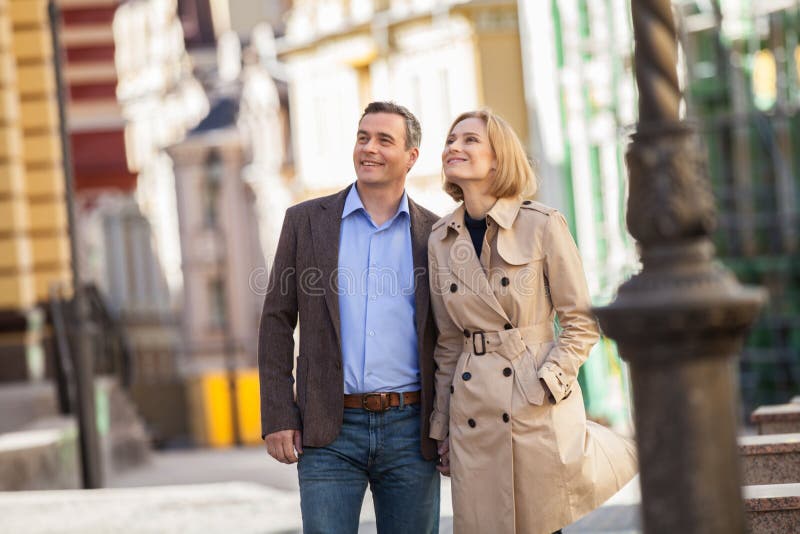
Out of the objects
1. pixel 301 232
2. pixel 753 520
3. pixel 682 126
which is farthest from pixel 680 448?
pixel 753 520

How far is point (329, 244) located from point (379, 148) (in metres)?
0.41

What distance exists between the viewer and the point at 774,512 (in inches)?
268

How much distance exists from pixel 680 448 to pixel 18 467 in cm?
1035

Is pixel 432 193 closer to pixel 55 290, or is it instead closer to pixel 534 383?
pixel 55 290

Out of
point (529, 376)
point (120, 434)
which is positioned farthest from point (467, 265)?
point (120, 434)

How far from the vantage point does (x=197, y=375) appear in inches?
1641

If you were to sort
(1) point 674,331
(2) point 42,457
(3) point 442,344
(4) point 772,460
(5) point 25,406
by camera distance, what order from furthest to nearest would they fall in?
(5) point 25,406 → (2) point 42,457 → (4) point 772,460 → (3) point 442,344 → (1) point 674,331

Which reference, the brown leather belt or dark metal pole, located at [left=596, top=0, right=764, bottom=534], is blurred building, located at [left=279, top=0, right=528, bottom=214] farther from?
dark metal pole, located at [left=596, top=0, right=764, bottom=534]

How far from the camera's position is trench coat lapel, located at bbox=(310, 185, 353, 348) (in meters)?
5.91

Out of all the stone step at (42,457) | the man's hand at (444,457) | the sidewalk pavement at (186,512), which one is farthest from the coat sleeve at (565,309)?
the stone step at (42,457)

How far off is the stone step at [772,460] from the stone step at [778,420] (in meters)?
0.87

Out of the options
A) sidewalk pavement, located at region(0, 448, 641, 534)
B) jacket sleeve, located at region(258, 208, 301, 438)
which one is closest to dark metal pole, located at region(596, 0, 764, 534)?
jacket sleeve, located at region(258, 208, 301, 438)

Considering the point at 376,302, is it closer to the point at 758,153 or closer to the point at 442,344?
the point at 442,344

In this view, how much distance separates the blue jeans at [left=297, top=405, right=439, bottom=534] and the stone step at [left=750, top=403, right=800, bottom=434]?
3.44 meters
